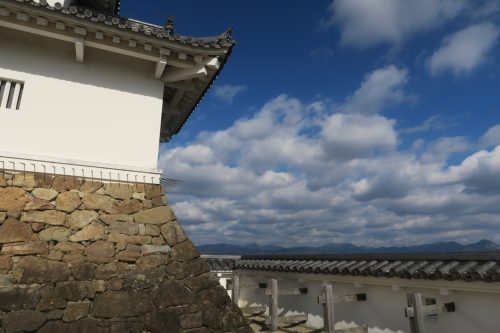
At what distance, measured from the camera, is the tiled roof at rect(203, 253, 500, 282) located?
643cm

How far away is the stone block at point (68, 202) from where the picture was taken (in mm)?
6109

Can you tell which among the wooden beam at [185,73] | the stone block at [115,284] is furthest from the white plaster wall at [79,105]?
the stone block at [115,284]

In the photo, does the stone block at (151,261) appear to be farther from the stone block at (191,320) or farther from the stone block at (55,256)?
the stone block at (55,256)

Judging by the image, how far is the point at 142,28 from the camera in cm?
689

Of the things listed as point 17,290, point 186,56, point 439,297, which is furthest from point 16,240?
point 439,297

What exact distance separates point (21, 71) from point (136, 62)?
2.28 m

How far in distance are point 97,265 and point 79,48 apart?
434 centimetres

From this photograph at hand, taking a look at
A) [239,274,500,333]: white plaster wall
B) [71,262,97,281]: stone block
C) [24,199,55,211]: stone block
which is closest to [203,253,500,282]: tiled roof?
[239,274,500,333]: white plaster wall

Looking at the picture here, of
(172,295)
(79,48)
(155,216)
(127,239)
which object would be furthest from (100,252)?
(79,48)

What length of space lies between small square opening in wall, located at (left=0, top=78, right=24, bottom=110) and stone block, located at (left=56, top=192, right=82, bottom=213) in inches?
80.2

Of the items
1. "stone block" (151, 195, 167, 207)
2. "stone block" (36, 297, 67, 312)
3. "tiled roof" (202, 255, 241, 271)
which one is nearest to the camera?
"stone block" (36, 297, 67, 312)

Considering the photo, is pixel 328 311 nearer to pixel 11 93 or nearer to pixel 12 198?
pixel 12 198

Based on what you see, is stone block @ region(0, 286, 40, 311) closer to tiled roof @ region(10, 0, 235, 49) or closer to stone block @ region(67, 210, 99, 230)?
stone block @ region(67, 210, 99, 230)

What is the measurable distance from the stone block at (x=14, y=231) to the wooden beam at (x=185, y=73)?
4243 mm
